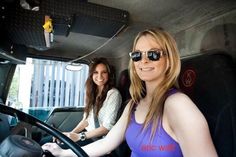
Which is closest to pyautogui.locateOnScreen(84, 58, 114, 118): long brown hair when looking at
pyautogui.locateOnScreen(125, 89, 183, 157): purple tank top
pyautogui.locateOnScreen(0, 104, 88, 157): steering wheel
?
pyautogui.locateOnScreen(125, 89, 183, 157): purple tank top

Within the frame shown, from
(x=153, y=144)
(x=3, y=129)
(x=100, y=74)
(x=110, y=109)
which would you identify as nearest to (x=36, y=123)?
(x=153, y=144)

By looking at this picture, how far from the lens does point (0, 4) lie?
1660 mm

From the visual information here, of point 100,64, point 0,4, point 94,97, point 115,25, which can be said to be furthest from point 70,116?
point 0,4

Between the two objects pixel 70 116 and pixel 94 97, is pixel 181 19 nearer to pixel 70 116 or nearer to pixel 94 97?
pixel 94 97

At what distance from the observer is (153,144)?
116cm

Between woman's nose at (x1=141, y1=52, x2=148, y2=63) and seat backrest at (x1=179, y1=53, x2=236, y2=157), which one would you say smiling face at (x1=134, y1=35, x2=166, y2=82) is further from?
seat backrest at (x1=179, y1=53, x2=236, y2=157)

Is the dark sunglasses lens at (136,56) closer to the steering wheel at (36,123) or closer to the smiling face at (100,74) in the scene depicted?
the steering wheel at (36,123)

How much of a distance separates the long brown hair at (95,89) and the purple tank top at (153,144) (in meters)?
1.15

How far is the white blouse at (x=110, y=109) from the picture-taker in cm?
221

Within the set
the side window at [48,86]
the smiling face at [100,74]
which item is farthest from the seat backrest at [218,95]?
the side window at [48,86]

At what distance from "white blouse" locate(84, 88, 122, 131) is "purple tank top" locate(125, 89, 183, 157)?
2.97ft

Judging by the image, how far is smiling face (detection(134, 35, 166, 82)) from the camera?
4.25 ft

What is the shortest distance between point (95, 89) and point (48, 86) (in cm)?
165

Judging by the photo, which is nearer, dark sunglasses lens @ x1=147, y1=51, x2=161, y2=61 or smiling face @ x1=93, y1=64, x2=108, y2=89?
dark sunglasses lens @ x1=147, y1=51, x2=161, y2=61
